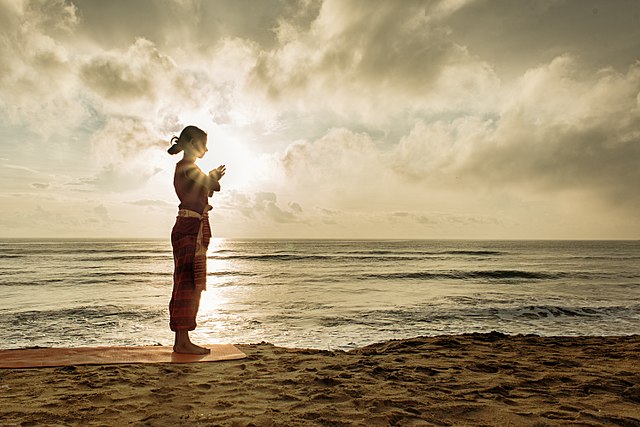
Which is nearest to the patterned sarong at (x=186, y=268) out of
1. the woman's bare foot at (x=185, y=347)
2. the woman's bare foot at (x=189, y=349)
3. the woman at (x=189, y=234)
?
the woman at (x=189, y=234)

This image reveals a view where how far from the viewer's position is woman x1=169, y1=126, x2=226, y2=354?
4.96 metres

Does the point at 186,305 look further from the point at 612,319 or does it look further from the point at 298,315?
the point at 612,319

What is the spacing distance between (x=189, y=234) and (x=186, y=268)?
42 cm

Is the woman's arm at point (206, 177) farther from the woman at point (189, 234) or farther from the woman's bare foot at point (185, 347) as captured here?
the woman's bare foot at point (185, 347)

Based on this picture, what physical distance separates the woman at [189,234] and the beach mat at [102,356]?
241 mm

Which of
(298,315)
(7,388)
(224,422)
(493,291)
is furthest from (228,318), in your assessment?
(493,291)

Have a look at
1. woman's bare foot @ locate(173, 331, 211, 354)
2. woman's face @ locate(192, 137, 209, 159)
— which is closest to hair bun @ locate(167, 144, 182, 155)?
woman's face @ locate(192, 137, 209, 159)

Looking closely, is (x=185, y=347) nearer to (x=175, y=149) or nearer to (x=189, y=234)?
(x=189, y=234)

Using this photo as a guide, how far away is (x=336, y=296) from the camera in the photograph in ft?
46.5

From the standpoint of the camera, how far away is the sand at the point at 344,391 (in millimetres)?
2906

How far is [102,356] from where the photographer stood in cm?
482

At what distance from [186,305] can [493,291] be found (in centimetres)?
1479

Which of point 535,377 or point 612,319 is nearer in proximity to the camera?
point 535,377

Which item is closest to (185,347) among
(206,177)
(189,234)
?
(189,234)
